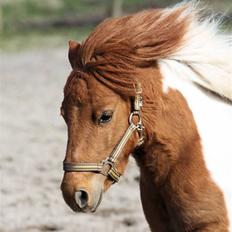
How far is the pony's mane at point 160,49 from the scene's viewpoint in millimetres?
3889

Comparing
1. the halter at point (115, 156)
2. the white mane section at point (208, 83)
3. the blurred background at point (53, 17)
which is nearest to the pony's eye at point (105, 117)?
the halter at point (115, 156)

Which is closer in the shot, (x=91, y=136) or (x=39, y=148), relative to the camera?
(x=91, y=136)

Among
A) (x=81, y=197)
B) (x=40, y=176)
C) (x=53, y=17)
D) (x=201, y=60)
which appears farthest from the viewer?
(x=53, y=17)

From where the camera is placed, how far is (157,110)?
12.9 ft

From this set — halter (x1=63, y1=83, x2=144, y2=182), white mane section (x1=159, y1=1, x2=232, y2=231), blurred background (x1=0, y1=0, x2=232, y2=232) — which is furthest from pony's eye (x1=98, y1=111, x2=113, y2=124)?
blurred background (x1=0, y1=0, x2=232, y2=232)

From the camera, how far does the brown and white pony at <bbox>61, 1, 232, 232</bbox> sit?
12.6ft

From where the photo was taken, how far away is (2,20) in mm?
29500

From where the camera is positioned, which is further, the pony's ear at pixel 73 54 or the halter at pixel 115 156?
the pony's ear at pixel 73 54

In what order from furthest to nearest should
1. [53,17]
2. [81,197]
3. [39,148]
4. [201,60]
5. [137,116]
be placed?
[53,17] → [39,148] → [201,60] → [137,116] → [81,197]

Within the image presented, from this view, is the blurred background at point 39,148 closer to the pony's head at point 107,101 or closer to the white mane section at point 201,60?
the white mane section at point 201,60

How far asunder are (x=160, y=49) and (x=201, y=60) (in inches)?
8.9

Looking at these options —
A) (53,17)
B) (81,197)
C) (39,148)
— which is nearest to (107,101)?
(81,197)

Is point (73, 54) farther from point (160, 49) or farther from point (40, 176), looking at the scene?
point (40, 176)

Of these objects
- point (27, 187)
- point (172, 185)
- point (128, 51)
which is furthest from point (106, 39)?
point (27, 187)
